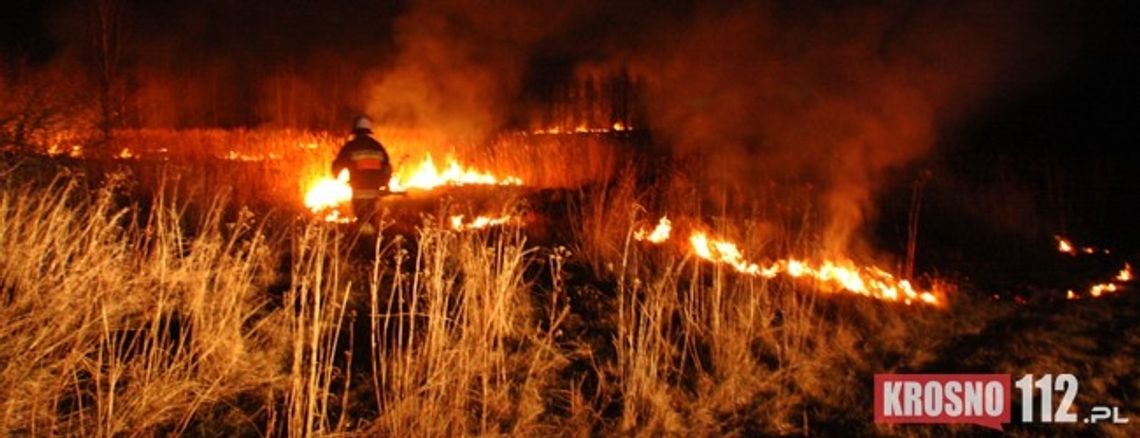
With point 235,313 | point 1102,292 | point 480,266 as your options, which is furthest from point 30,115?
point 1102,292

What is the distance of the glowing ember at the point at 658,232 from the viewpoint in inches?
310

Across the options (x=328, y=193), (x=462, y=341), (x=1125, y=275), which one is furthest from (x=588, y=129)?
(x=462, y=341)

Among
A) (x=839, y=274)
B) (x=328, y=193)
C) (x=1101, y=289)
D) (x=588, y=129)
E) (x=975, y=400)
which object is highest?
(x=588, y=129)

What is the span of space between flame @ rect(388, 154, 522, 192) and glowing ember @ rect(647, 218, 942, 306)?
5.99 meters

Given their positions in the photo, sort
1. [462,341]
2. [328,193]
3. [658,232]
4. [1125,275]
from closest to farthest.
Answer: [462,341]
[1125,275]
[658,232]
[328,193]

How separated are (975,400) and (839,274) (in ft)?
8.00

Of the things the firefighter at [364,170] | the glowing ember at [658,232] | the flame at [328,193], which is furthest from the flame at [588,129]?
the firefighter at [364,170]

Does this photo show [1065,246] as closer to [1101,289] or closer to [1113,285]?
[1113,285]

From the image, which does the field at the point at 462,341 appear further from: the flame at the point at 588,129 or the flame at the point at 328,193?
the flame at the point at 588,129

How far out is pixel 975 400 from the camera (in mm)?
4531

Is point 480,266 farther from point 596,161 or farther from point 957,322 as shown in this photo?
point 596,161

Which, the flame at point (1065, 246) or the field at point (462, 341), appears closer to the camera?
the field at point (462, 341)

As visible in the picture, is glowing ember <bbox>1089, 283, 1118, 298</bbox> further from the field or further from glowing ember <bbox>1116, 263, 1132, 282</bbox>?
the field

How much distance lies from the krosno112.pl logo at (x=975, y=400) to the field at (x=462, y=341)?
0.10 meters
